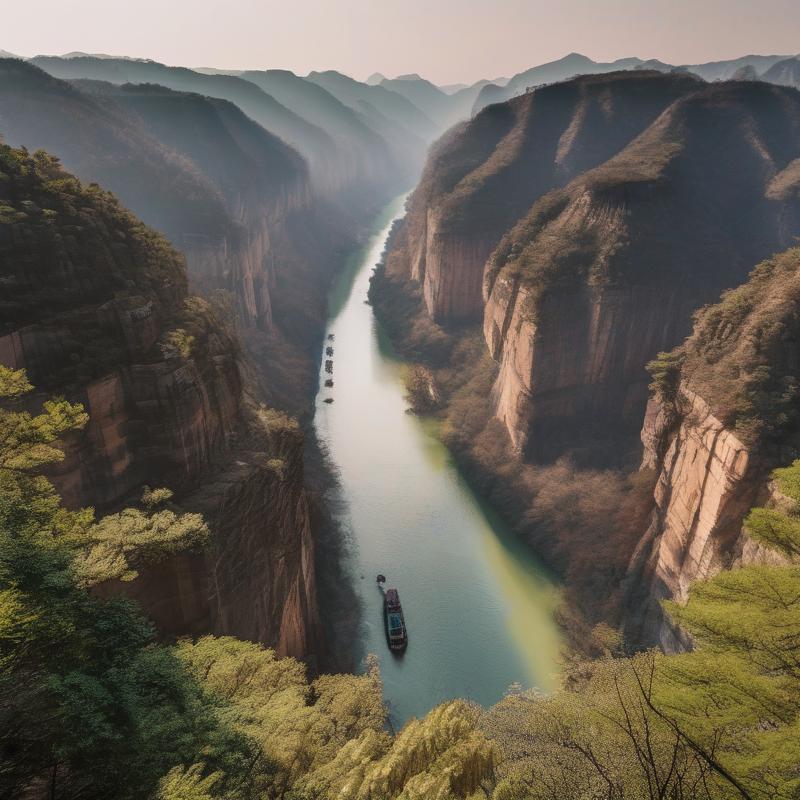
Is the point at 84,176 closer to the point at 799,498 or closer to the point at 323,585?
the point at 323,585

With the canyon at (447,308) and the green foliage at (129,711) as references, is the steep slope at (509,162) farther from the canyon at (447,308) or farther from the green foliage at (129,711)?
the green foliage at (129,711)

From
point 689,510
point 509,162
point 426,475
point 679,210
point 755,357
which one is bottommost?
point 426,475

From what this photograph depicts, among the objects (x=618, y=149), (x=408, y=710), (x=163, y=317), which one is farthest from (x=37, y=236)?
(x=618, y=149)

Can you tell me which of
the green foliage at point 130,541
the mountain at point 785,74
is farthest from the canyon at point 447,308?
the mountain at point 785,74

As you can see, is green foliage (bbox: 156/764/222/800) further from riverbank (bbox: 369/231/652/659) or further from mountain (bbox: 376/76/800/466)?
mountain (bbox: 376/76/800/466)

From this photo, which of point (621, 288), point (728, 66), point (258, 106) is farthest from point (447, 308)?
point (728, 66)

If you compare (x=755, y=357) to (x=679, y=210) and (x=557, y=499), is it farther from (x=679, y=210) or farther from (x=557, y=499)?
(x=679, y=210)
